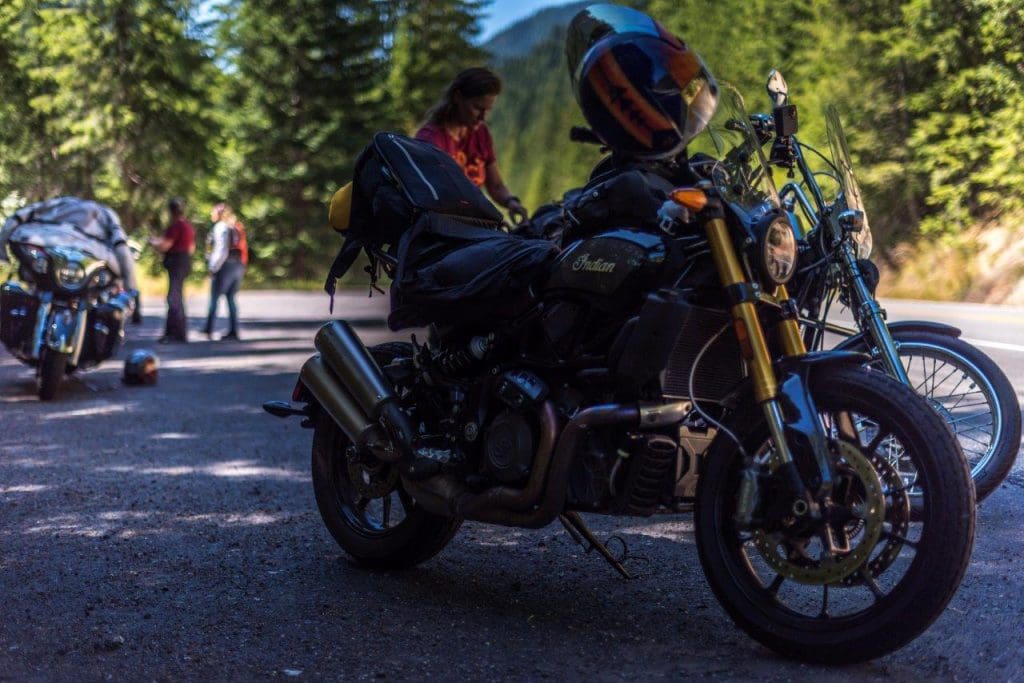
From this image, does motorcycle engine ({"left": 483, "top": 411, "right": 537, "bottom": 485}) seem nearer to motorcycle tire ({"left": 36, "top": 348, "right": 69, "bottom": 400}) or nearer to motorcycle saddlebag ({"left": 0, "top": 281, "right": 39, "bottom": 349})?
motorcycle tire ({"left": 36, "top": 348, "right": 69, "bottom": 400})

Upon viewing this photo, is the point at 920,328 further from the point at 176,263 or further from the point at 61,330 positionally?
the point at 176,263

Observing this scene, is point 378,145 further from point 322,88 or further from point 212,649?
point 322,88

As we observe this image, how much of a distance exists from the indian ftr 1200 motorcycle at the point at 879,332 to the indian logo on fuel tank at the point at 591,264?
64.6 inches

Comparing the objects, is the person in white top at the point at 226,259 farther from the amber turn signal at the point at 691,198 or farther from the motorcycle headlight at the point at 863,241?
the amber turn signal at the point at 691,198

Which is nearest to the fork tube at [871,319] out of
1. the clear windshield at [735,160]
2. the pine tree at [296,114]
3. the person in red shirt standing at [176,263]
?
the clear windshield at [735,160]

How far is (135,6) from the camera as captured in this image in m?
27.7

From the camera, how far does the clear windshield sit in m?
3.90

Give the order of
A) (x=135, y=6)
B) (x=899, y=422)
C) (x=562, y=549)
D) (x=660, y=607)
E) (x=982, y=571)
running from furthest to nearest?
(x=135, y=6) → (x=562, y=549) → (x=982, y=571) → (x=660, y=607) → (x=899, y=422)

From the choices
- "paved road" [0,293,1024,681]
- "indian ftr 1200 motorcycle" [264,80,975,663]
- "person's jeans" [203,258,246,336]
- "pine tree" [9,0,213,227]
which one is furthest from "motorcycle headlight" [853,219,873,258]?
"person's jeans" [203,258,246,336]

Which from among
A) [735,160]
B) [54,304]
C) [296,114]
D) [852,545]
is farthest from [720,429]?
[296,114]

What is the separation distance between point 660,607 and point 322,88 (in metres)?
46.7

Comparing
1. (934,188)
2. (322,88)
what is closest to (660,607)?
(934,188)

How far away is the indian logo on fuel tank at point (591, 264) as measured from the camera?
3.93 metres

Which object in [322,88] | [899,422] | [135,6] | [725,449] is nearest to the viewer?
[899,422]
